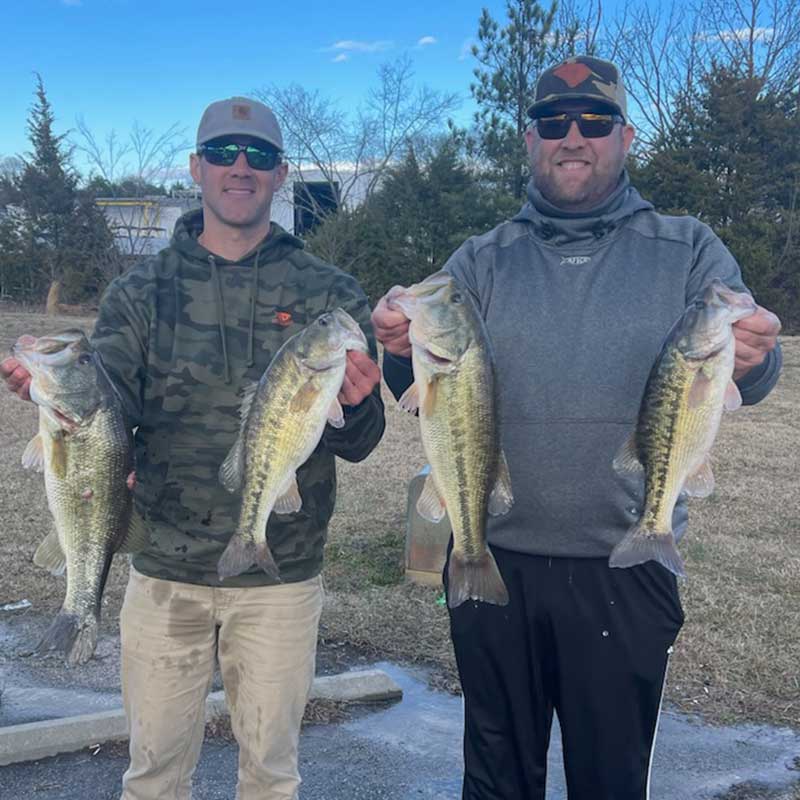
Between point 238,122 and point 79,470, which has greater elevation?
point 238,122

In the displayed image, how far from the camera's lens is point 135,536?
3.22m

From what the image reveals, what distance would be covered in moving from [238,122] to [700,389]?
6.46 ft

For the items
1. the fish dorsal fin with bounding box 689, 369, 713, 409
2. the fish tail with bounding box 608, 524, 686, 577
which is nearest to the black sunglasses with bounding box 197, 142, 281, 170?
the fish dorsal fin with bounding box 689, 369, 713, 409

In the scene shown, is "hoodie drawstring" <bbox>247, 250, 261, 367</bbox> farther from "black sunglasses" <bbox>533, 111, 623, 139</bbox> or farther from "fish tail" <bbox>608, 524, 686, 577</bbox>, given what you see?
"fish tail" <bbox>608, 524, 686, 577</bbox>

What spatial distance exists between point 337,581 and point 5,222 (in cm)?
3460

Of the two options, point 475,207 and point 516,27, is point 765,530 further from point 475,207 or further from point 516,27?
point 516,27

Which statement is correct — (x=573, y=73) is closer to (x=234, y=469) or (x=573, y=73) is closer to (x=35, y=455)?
(x=234, y=469)

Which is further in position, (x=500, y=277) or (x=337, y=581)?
(x=337, y=581)

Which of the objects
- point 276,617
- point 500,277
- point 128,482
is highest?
point 500,277

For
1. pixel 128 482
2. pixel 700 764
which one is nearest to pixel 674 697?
pixel 700 764

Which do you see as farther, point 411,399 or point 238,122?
point 238,122

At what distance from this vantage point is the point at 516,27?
2873cm

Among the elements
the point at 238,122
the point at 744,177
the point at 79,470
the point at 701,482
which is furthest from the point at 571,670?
the point at 744,177

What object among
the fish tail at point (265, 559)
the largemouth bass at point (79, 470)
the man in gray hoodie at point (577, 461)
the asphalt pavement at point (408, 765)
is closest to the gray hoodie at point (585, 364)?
the man in gray hoodie at point (577, 461)
